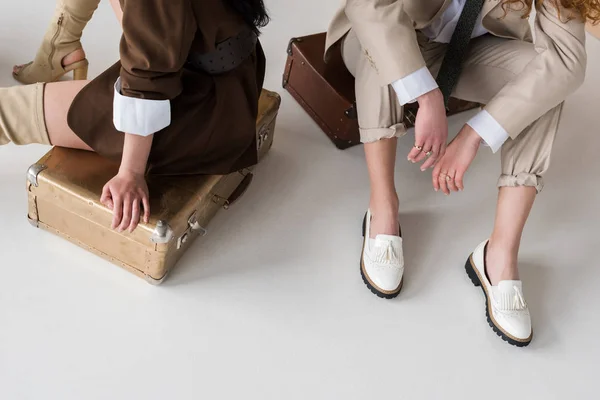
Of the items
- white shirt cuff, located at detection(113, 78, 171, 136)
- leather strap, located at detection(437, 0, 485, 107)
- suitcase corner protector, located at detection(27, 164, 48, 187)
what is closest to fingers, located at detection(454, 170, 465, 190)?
leather strap, located at detection(437, 0, 485, 107)

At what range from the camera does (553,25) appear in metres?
1.26

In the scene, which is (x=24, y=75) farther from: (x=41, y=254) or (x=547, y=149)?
(x=547, y=149)

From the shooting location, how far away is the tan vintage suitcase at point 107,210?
1.17m

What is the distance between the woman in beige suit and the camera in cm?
124

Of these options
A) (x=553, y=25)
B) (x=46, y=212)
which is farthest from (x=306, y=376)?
(x=553, y=25)

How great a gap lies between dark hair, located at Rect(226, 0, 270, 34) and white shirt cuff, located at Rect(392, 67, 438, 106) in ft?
0.92

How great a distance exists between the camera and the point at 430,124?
124cm

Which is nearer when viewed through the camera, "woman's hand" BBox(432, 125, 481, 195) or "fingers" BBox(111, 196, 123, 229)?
"fingers" BBox(111, 196, 123, 229)

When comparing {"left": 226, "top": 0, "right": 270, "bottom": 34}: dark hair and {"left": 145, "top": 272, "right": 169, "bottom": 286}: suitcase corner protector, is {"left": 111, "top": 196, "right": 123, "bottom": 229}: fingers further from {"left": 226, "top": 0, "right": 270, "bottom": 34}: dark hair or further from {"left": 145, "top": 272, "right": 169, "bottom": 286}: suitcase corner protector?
{"left": 226, "top": 0, "right": 270, "bottom": 34}: dark hair

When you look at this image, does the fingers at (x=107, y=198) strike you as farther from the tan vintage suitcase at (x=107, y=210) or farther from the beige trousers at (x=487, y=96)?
the beige trousers at (x=487, y=96)

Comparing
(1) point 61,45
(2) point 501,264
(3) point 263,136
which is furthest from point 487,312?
(1) point 61,45

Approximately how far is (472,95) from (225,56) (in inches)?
22.8

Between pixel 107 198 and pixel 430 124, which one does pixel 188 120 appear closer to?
pixel 107 198

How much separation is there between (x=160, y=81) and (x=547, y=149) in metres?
0.75
